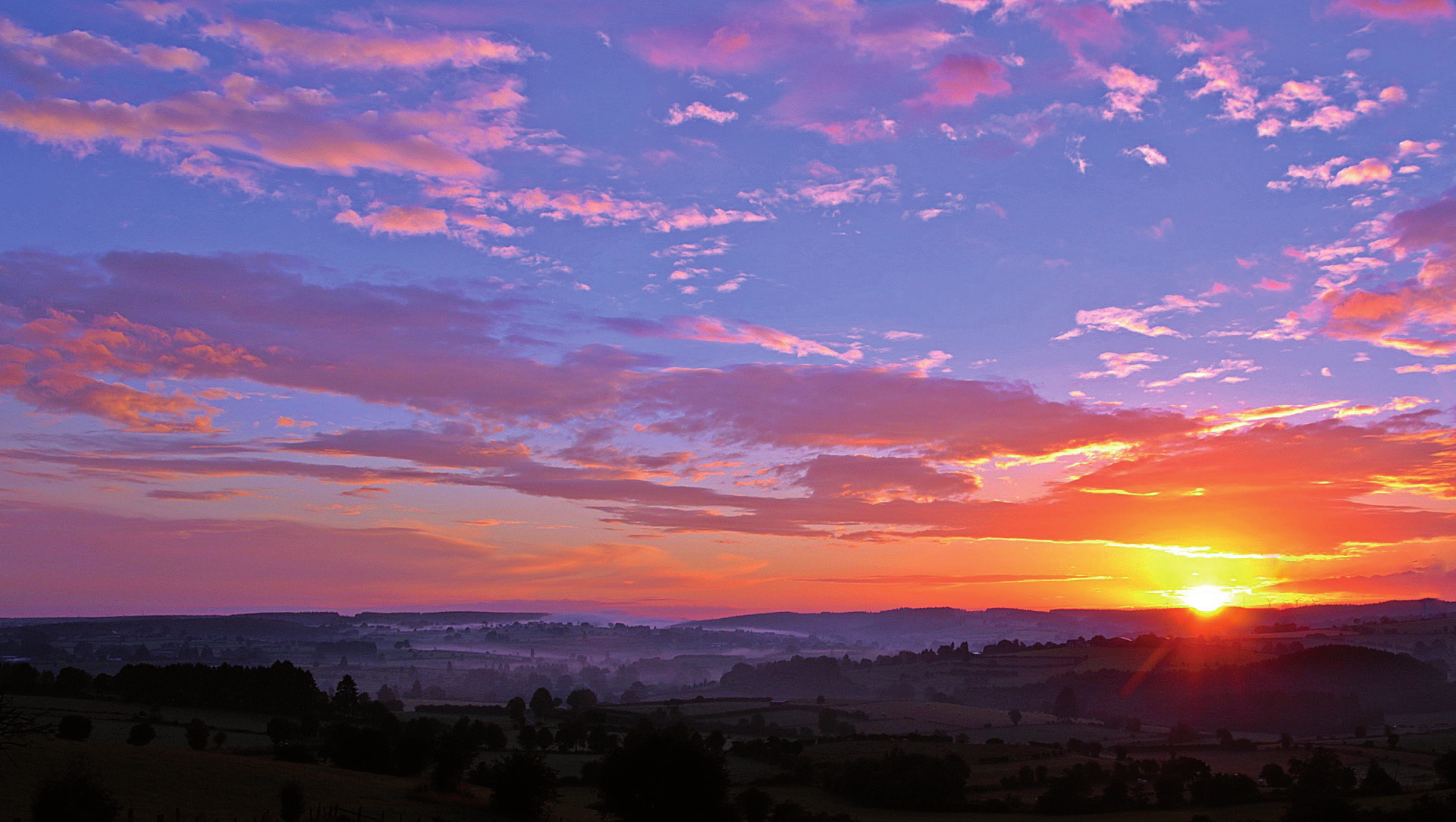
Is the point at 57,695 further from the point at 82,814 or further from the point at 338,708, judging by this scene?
the point at 82,814

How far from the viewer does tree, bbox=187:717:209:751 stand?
98.7 metres

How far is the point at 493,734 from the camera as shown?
5005 inches

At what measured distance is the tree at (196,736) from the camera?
9869cm

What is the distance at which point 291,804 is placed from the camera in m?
51.2

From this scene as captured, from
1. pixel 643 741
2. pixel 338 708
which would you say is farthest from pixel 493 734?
pixel 643 741

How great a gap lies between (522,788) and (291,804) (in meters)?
15.4

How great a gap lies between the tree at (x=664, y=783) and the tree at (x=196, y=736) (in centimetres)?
5783

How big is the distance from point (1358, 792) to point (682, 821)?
55837 mm

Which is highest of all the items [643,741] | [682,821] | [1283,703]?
[643,741]

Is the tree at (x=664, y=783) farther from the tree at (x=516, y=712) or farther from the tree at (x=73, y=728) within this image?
Result: the tree at (x=516, y=712)

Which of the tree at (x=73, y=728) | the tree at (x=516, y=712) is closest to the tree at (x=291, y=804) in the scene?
the tree at (x=73, y=728)

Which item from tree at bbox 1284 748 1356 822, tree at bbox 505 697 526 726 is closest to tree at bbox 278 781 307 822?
tree at bbox 1284 748 1356 822

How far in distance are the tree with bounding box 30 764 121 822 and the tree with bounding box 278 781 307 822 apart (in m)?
10.1

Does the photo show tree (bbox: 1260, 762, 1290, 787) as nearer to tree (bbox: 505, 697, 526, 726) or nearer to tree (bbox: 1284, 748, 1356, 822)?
tree (bbox: 1284, 748, 1356, 822)
